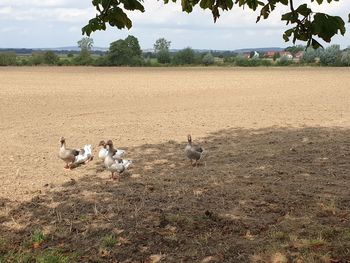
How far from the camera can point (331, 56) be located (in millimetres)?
79688

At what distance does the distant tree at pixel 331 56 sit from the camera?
79250mm

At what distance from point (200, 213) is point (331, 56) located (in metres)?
77.0

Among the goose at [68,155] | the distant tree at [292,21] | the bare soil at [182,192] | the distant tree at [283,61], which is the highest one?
the distant tree at [292,21]

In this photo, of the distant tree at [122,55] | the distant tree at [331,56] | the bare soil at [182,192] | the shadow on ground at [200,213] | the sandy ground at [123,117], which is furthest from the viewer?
the distant tree at [122,55]

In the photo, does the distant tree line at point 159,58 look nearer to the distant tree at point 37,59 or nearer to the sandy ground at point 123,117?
the distant tree at point 37,59

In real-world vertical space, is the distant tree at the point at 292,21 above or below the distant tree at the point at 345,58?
above

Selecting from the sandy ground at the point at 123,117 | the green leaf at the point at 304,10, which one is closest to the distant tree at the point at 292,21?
the green leaf at the point at 304,10

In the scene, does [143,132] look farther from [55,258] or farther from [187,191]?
[55,258]

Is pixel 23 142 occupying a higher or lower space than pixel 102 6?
lower

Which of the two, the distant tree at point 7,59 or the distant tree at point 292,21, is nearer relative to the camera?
the distant tree at point 292,21

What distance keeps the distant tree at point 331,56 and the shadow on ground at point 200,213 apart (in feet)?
233

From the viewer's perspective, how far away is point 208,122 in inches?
790

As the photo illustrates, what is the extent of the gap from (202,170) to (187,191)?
6.43ft

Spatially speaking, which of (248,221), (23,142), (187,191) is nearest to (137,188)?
(187,191)
